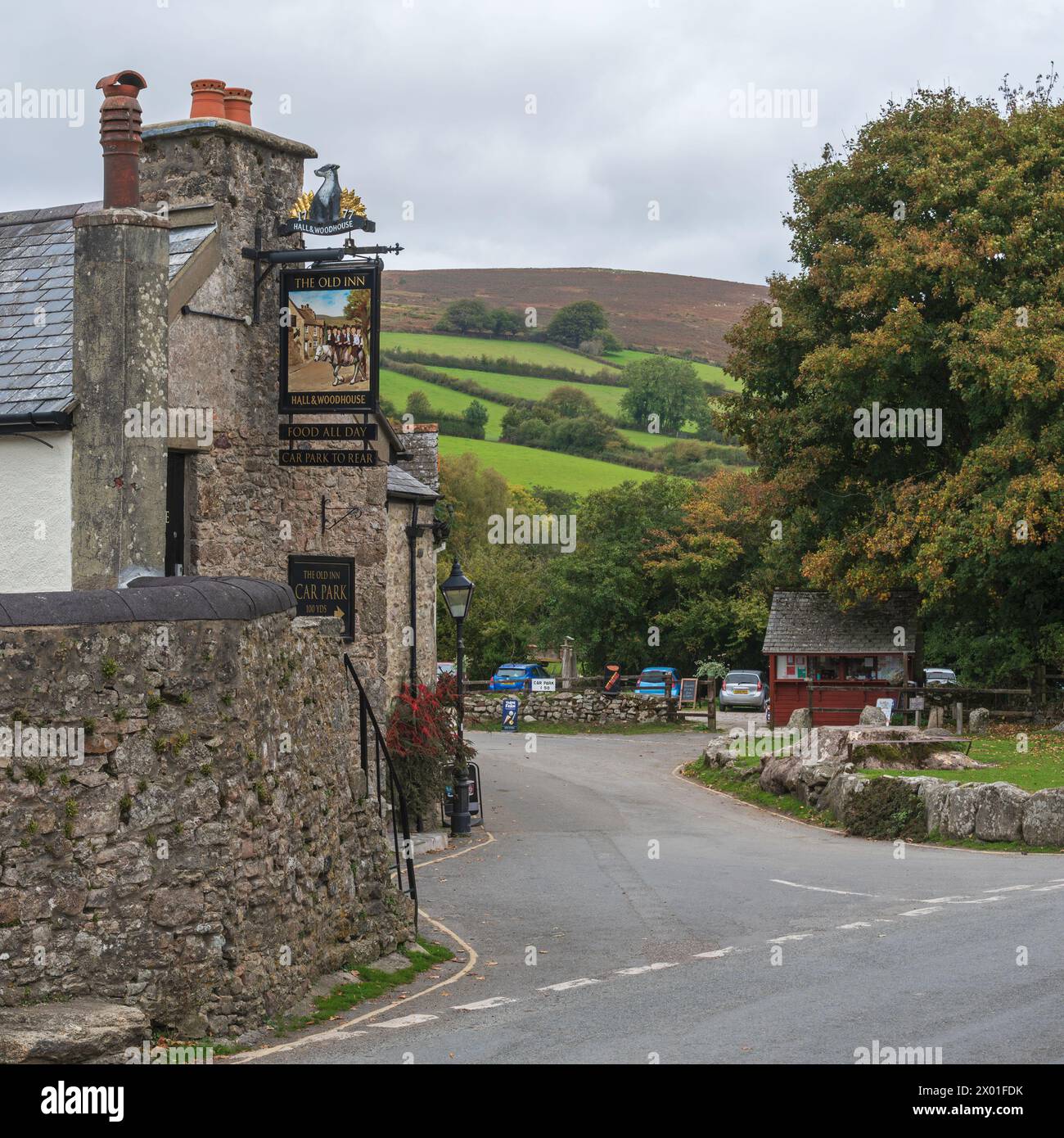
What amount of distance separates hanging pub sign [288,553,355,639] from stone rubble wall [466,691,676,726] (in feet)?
75.5

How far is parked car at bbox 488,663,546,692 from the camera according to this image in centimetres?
4644

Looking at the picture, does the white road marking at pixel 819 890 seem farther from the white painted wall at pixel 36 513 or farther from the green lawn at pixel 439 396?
the green lawn at pixel 439 396

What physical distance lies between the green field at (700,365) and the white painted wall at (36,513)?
8675 cm

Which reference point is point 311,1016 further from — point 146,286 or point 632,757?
point 632,757

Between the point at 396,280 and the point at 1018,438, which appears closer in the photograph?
the point at 1018,438

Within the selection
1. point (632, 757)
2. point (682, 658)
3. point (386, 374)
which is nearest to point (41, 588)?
point (632, 757)

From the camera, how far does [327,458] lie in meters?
17.8

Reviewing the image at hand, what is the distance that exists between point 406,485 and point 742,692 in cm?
2502

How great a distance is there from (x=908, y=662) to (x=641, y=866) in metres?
22.5

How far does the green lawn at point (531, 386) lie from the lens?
309 feet

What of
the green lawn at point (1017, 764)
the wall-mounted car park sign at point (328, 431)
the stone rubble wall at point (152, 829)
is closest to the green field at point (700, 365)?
the green lawn at point (1017, 764)

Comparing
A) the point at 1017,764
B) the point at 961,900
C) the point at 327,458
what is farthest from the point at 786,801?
the point at 327,458

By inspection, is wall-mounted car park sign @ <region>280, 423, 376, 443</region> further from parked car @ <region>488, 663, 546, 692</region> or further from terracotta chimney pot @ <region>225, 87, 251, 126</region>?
parked car @ <region>488, 663, 546, 692</region>

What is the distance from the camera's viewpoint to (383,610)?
20.8 m
